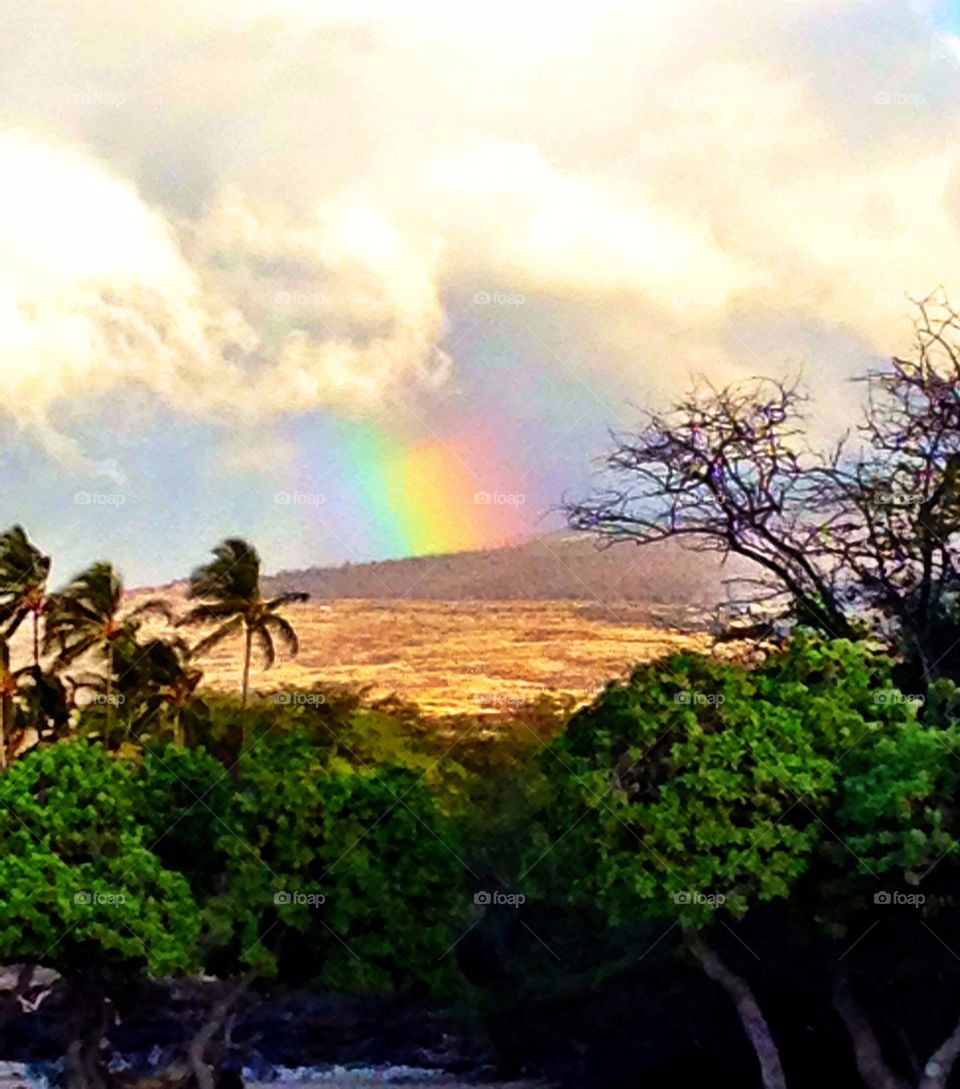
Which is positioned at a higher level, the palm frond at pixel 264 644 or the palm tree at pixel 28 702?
the palm frond at pixel 264 644

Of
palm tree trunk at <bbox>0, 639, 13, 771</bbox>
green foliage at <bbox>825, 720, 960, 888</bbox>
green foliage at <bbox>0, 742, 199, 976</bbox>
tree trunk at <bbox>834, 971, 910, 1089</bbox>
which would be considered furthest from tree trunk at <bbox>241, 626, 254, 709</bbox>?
green foliage at <bbox>825, 720, 960, 888</bbox>

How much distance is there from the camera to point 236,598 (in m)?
54.8

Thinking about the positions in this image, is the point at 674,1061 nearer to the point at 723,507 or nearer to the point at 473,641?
the point at 723,507

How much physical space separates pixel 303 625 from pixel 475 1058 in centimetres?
6431

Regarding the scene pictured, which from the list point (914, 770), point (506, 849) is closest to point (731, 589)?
point (506, 849)

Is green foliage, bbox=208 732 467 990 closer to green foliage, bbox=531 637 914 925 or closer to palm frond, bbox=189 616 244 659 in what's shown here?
green foliage, bbox=531 637 914 925

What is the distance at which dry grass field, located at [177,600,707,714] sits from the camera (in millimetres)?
73938

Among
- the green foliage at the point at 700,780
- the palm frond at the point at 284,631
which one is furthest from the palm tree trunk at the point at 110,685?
the green foliage at the point at 700,780

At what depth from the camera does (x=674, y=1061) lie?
2195 cm

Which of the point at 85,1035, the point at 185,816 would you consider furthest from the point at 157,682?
the point at 185,816

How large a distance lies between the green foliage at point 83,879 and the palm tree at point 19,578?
3249 cm

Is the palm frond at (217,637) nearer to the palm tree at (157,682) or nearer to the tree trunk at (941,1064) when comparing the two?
the palm tree at (157,682)

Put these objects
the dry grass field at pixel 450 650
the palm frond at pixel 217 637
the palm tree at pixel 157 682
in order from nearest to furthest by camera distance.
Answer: the palm tree at pixel 157 682 < the palm frond at pixel 217 637 < the dry grass field at pixel 450 650

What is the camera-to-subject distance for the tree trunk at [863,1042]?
17469mm
